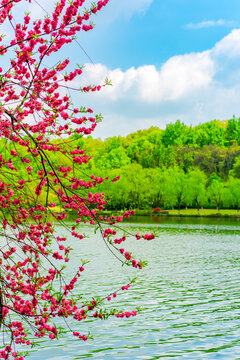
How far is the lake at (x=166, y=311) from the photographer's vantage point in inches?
510

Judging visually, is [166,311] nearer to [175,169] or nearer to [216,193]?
[216,193]

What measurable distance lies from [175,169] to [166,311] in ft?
260

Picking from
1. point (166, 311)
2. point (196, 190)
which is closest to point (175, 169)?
point (196, 190)

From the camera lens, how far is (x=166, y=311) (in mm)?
17188

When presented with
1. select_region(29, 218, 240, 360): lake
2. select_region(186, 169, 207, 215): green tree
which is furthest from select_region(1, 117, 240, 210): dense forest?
select_region(29, 218, 240, 360): lake

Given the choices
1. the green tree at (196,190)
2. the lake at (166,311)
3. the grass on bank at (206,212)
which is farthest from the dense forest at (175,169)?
the lake at (166,311)

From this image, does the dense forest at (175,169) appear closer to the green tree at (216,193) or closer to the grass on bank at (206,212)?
the green tree at (216,193)

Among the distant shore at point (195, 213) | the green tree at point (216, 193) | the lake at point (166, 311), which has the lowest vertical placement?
the lake at point (166, 311)

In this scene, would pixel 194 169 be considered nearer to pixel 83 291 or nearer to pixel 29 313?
pixel 83 291

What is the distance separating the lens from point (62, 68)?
22.4 feet

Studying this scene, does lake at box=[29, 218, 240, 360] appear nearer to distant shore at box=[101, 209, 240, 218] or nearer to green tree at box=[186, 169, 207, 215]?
distant shore at box=[101, 209, 240, 218]

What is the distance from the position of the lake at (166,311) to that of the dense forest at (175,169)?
4011 centimetres

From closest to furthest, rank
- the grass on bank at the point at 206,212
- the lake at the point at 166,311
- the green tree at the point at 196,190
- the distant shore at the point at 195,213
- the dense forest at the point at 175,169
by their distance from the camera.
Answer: the lake at the point at 166,311 < the distant shore at the point at 195,213 < the grass on bank at the point at 206,212 < the green tree at the point at 196,190 < the dense forest at the point at 175,169

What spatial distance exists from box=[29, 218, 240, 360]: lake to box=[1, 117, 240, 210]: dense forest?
1579 inches
